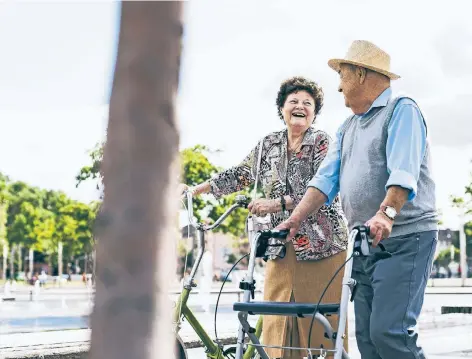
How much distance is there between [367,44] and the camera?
4070 mm

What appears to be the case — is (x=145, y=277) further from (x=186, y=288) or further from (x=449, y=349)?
(x=449, y=349)

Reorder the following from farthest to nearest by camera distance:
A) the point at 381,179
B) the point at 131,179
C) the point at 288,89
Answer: the point at 288,89 → the point at 381,179 → the point at 131,179

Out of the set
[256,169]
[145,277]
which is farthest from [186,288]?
[145,277]

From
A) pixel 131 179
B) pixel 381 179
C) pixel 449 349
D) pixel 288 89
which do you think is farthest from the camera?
pixel 449 349

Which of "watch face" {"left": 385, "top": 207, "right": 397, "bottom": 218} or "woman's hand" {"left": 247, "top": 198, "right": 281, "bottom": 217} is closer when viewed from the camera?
"watch face" {"left": 385, "top": 207, "right": 397, "bottom": 218}

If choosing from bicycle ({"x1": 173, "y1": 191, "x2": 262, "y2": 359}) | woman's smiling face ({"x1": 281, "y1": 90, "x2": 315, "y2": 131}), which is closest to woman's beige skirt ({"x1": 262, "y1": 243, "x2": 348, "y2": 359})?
bicycle ({"x1": 173, "y1": 191, "x2": 262, "y2": 359})

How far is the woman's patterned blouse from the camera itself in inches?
195

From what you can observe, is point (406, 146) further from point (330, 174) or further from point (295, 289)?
point (295, 289)

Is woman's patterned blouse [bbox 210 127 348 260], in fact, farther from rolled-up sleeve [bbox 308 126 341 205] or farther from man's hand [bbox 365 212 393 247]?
man's hand [bbox 365 212 393 247]

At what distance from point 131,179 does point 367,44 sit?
3.07m

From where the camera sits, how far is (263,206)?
4754 mm

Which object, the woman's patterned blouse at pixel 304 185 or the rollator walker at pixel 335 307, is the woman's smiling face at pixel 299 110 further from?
the rollator walker at pixel 335 307

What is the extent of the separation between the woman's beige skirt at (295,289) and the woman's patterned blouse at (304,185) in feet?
0.18

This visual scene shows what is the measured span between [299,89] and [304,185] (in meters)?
0.57
